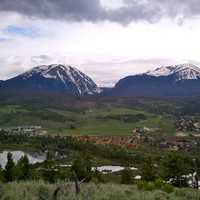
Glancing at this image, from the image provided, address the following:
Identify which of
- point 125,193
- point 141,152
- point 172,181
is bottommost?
point 141,152

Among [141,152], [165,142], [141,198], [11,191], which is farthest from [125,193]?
[165,142]

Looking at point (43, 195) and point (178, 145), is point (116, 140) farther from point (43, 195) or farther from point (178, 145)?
point (43, 195)

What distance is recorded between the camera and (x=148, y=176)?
5506 cm

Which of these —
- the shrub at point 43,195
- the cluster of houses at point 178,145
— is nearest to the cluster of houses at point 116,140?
the cluster of houses at point 178,145

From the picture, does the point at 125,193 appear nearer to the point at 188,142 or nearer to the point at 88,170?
the point at 88,170

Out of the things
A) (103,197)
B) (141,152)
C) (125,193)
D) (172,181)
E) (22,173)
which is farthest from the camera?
(141,152)

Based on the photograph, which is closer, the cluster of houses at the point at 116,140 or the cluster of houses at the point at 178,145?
the cluster of houses at the point at 178,145

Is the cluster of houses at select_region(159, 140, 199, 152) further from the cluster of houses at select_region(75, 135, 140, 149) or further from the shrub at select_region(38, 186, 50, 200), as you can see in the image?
the shrub at select_region(38, 186, 50, 200)

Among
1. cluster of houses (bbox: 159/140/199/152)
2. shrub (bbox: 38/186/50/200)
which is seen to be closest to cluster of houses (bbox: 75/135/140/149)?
cluster of houses (bbox: 159/140/199/152)

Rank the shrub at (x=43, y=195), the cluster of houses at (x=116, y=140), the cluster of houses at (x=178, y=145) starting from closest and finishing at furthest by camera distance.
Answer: the shrub at (x=43, y=195)
the cluster of houses at (x=178, y=145)
the cluster of houses at (x=116, y=140)

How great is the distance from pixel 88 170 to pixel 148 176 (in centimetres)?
821

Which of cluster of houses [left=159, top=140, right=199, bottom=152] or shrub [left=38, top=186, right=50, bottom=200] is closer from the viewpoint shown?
shrub [left=38, top=186, right=50, bottom=200]

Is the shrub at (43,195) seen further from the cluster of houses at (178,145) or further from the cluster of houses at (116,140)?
the cluster of houses at (116,140)

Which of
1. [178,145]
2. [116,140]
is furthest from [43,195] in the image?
[116,140]
